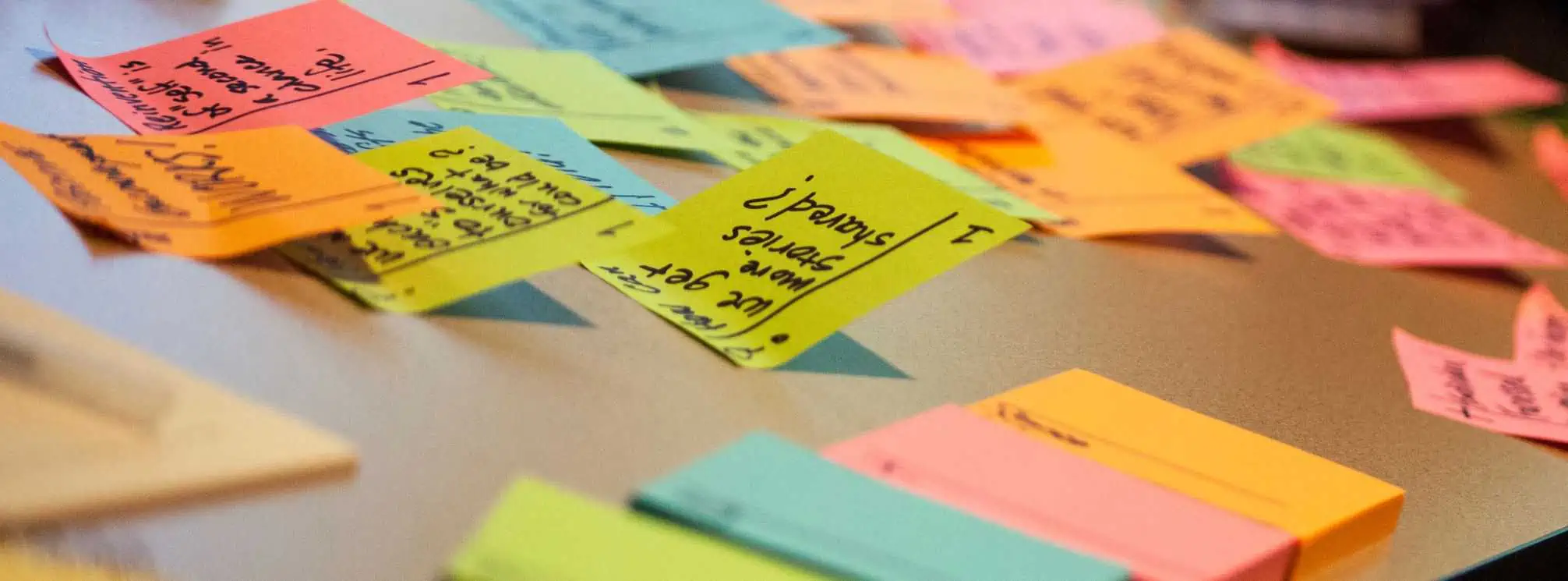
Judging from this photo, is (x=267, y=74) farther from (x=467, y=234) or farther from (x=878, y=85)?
(x=878, y=85)

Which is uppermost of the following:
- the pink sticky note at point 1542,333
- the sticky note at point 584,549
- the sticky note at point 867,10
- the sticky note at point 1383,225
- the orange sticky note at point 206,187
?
the orange sticky note at point 206,187

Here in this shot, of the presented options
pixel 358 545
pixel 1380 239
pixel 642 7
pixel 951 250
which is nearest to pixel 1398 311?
pixel 1380 239

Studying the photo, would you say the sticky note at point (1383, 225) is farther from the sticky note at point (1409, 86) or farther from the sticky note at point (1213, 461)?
the sticky note at point (1213, 461)

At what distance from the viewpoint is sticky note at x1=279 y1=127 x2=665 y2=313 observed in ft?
1.52

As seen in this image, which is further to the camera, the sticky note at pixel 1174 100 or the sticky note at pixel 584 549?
the sticky note at pixel 1174 100

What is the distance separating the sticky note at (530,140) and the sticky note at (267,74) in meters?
0.01

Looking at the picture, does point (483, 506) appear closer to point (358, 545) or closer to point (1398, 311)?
point (358, 545)

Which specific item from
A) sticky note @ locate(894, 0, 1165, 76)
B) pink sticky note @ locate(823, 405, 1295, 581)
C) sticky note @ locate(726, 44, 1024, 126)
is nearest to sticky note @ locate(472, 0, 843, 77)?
sticky note @ locate(726, 44, 1024, 126)

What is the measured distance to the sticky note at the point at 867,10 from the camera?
0.90 metres

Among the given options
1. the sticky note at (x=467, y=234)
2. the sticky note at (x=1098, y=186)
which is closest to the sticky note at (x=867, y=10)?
the sticky note at (x=1098, y=186)

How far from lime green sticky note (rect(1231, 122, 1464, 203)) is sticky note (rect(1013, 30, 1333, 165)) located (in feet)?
0.10

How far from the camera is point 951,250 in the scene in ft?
1.67

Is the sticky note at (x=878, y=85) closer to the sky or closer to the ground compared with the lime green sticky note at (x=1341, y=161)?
closer to the sky

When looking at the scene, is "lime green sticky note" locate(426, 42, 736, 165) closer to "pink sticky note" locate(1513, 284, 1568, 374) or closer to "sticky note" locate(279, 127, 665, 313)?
"sticky note" locate(279, 127, 665, 313)
